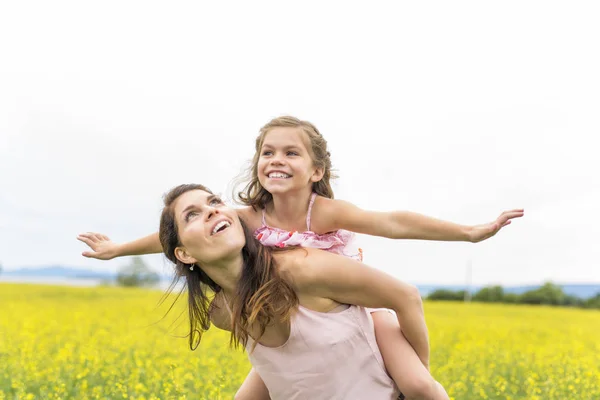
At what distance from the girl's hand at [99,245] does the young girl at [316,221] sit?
0.24ft

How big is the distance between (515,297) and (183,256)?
34217 millimetres

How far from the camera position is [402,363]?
4.08 metres

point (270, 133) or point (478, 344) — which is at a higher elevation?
point (270, 133)

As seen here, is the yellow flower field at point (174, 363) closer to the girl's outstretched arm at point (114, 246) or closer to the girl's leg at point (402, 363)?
the girl's outstretched arm at point (114, 246)

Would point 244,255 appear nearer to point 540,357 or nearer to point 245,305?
point 245,305

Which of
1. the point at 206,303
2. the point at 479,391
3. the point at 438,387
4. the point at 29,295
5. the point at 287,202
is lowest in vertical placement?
the point at 29,295

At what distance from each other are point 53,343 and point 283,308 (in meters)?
6.62

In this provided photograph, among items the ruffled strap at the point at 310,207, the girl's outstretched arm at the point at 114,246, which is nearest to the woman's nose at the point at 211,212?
the ruffled strap at the point at 310,207

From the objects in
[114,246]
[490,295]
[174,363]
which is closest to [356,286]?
[114,246]

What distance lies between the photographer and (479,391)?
6738 mm

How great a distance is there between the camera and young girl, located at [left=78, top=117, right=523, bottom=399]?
4082 millimetres

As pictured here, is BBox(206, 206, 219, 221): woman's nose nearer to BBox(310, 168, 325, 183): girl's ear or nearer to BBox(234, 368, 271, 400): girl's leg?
BBox(310, 168, 325, 183): girl's ear

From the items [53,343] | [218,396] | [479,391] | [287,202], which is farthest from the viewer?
[53,343]

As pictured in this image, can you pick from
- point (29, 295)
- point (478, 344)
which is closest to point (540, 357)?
point (478, 344)
